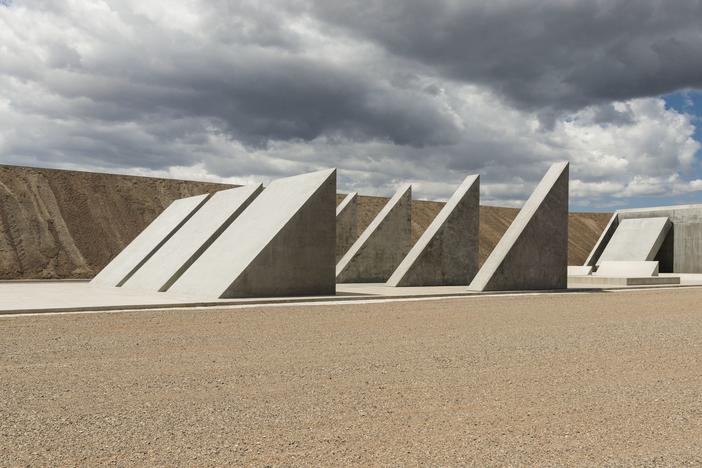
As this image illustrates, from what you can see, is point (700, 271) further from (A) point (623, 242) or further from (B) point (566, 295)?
(B) point (566, 295)

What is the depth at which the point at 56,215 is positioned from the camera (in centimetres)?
3406

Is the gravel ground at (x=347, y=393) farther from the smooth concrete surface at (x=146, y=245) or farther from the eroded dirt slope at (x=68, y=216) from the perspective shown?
the eroded dirt slope at (x=68, y=216)

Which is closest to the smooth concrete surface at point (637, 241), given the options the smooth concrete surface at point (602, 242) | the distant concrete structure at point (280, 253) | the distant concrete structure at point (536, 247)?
the smooth concrete surface at point (602, 242)

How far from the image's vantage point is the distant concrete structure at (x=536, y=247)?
1747 cm

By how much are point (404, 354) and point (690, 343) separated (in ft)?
14.3

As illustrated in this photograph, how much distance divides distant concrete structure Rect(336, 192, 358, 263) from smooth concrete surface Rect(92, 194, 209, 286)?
5512 mm

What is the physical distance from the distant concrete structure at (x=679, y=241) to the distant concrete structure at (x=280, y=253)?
22.6m

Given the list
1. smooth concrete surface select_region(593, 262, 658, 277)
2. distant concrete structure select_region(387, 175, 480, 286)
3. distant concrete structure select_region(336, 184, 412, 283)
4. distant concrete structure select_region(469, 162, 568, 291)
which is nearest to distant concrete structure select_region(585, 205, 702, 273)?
smooth concrete surface select_region(593, 262, 658, 277)

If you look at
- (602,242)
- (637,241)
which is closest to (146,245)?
(602,242)

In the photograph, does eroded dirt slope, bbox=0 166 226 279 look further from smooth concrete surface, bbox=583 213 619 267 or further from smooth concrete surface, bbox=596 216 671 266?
smooth concrete surface, bbox=596 216 671 266

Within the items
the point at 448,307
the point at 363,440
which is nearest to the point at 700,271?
the point at 448,307

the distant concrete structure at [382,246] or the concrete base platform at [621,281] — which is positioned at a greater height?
the distant concrete structure at [382,246]

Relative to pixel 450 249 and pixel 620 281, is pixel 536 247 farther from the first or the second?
pixel 620 281

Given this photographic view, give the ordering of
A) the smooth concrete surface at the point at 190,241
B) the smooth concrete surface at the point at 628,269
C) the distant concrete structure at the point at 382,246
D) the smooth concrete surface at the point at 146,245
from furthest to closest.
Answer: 1. the smooth concrete surface at the point at 628,269
2. the distant concrete structure at the point at 382,246
3. the smooth concrete surface at the point at 146,245
4. the smooth concrete surface at the point at 190,241
